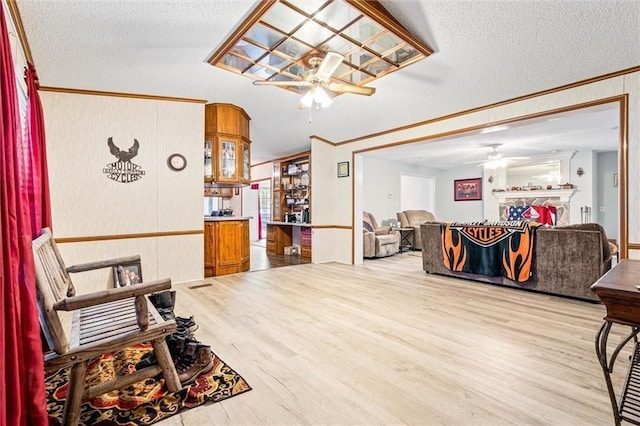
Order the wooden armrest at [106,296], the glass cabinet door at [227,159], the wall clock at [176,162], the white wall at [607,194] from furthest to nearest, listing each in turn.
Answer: the white wall at [607,194] → the glass cabinet door at [227,159] → the wall clock at [176,162] → the wooden armrest at [106,296]

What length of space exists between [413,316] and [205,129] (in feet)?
13.8

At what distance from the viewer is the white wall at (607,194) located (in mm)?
7570

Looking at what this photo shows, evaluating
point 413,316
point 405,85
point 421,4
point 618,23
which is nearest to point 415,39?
point 421,4

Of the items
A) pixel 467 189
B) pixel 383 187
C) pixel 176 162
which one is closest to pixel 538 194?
pixel 467 189

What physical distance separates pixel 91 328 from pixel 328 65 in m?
2.75

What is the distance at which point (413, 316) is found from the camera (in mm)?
3168

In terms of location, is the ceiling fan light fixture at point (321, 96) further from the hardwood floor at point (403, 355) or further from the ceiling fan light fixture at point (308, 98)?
the hardwood floor at point (403, 355)

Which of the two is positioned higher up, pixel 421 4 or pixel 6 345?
pixel 421 4

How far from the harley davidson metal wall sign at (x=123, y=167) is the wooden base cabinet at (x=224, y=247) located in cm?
124

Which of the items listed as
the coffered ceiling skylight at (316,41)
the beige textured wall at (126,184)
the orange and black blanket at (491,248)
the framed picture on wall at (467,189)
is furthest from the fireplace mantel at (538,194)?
the beige textured wall at (126,184)

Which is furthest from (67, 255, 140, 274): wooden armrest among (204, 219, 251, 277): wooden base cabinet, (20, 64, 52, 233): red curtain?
(204, 219, 251, 277): wooden base cabinet

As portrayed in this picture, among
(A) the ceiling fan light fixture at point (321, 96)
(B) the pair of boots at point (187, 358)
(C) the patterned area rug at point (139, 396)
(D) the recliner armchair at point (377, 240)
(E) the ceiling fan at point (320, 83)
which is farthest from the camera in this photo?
(D) the recliner armchair at point (377, 240)

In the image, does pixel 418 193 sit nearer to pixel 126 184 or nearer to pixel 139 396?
pixel 126 184

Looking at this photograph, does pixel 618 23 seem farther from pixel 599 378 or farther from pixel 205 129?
pixel 205 129
